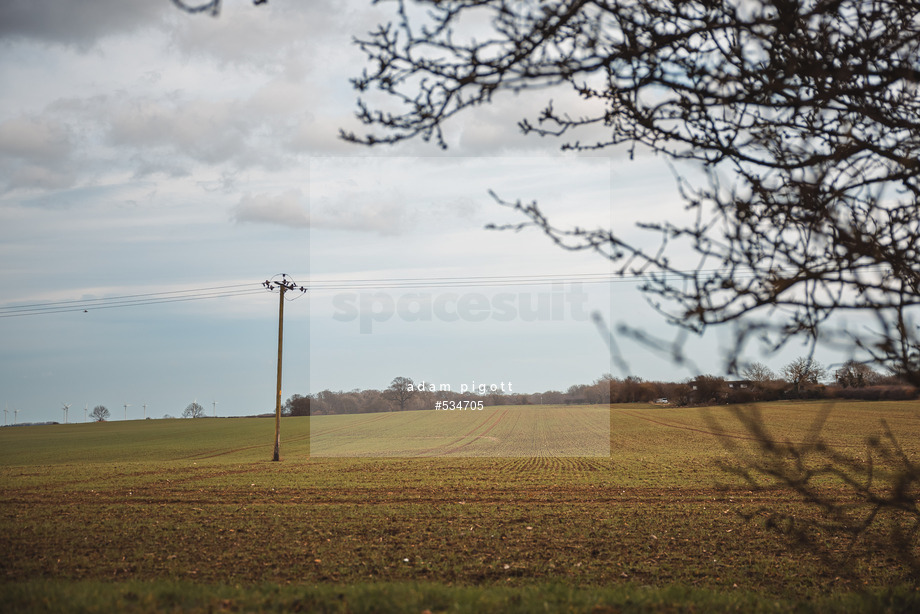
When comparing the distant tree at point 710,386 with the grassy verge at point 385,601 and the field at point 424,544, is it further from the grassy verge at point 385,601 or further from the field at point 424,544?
the grassy verge at point 385,601

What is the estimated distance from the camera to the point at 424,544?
11.3 meters

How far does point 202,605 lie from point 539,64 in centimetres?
506

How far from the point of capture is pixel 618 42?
181 inches

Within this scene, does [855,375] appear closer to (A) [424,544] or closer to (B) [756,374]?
(B) [756,374]

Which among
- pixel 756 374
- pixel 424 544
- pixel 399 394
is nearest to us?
pixel 756 374

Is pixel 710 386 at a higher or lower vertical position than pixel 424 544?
higher

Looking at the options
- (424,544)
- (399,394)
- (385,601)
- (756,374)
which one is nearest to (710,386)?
(756,374)

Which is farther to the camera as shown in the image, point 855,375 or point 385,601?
point 385,601

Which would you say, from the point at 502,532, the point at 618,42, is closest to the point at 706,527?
the point at 502,532

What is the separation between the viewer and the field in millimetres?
6059

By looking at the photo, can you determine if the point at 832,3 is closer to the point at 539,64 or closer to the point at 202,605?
the point at 539,64

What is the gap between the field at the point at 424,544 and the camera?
6.06 metres

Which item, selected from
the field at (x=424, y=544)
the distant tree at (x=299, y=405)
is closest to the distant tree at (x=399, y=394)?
the distant tree at (x=299, y=405)

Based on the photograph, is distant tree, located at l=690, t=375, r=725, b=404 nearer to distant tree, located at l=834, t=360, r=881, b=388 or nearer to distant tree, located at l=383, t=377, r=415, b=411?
distant tree, located at l=834, t=360, r=881, b=388
